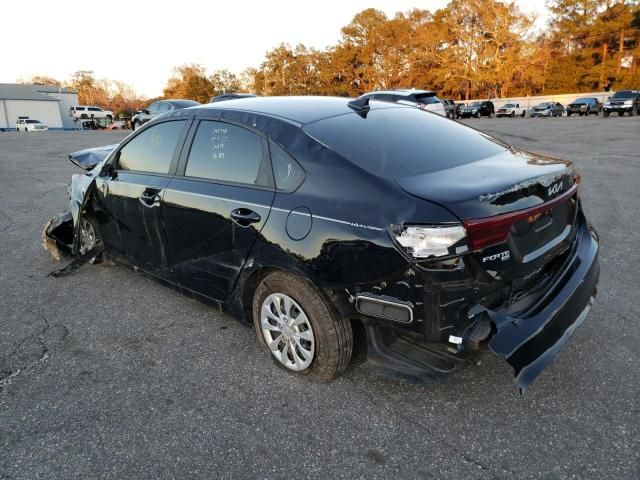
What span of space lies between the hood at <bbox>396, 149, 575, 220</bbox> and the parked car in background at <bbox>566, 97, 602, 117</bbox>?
4194 centimetres

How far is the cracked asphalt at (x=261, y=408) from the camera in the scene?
2.24m

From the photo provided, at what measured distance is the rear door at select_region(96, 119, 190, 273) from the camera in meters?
3.60

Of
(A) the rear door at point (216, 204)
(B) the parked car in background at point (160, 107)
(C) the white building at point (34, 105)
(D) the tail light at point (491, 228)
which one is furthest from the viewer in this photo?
(C) the white building at point (34, 105)

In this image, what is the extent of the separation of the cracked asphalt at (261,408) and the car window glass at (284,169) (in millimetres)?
1179

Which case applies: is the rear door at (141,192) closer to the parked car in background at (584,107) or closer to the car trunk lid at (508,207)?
the car trunk lid at (508,207)

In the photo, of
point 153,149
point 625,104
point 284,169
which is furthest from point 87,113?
point 284,169

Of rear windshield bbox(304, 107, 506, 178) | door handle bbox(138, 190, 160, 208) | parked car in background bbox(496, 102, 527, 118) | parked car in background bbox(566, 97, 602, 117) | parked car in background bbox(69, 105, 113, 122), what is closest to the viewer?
rear windshield bbox(304, 107, 506, 178)

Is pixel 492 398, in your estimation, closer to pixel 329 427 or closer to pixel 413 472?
pixel 413 472

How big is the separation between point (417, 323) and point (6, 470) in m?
2.07

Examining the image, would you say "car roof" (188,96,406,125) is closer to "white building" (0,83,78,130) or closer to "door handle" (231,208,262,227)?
"door handle" (231,208,262,227)

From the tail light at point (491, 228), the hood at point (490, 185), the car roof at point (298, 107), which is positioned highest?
the car roof at point (298, 107)

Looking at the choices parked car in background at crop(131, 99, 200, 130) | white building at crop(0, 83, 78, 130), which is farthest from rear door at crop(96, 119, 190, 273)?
white building at crop(0, 83, 78, 130)

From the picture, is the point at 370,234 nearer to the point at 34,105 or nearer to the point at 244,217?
the point at 244,217

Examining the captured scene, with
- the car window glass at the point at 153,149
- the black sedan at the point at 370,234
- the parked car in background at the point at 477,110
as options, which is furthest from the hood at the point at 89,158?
the parked car in background at the point at 477,110
